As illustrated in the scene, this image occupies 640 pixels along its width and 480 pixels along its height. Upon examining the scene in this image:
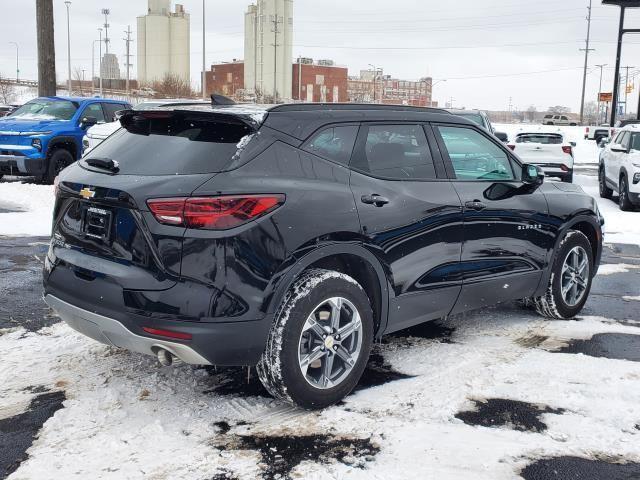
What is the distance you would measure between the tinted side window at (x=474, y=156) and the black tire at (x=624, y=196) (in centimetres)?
908

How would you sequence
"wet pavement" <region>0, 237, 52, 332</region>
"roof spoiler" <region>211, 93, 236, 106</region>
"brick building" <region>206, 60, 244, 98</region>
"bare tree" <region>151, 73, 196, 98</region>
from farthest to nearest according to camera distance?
"brick building" <region>206, 60, 244, 98</region>
"bare tree" <region>151, 73, 196, 98</region>
"wet pavement" <region>0, 237, 52, 332</region>
"roof spoiler" <region>211, 93, 236, 106</region>

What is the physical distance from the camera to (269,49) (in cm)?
8956

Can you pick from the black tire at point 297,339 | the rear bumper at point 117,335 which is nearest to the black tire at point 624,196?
A: the black tire at point 297,339

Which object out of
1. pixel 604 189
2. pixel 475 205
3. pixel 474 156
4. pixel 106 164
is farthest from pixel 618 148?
pixel 106 164

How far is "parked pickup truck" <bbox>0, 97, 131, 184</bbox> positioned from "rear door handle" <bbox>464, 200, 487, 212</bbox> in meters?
11.2

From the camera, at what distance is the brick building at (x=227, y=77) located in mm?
100625

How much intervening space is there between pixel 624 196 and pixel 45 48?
14.7 m

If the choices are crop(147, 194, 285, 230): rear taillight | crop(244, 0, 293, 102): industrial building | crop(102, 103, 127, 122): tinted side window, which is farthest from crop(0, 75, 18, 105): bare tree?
crop(147, 194, 285, 230): rear taillight

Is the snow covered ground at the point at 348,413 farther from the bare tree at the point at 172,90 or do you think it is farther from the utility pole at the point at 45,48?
the bare tree at the point at 172,90

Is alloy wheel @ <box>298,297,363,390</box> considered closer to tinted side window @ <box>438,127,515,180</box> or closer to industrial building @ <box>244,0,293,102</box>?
tinted side window @ <box>438,127,515,180</box>

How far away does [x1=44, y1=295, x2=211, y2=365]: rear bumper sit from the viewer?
339 centimetres

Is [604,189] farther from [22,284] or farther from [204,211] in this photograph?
[204,211]

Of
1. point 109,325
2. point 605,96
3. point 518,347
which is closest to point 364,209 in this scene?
point 109,325

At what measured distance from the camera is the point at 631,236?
1050 centimetres
